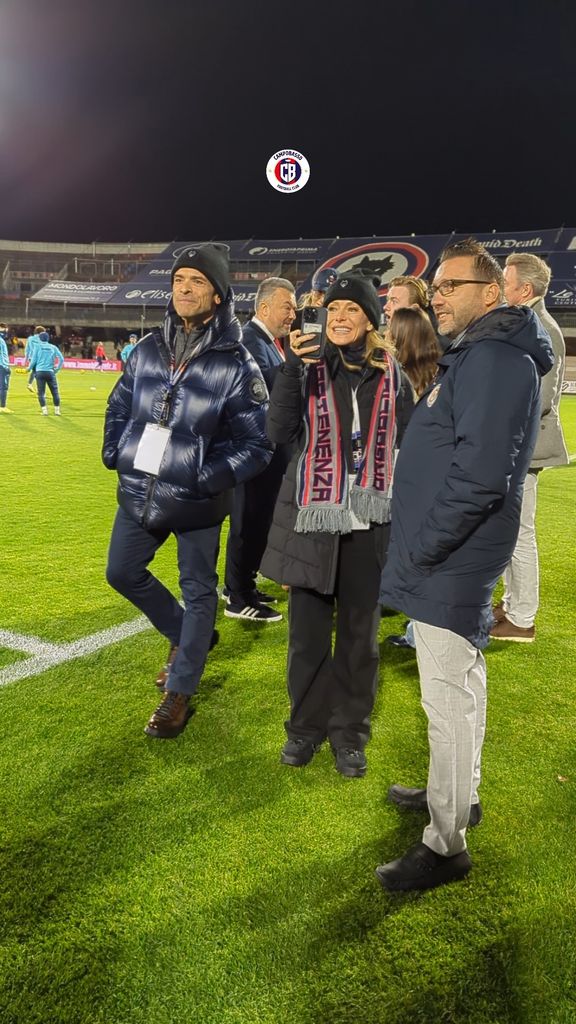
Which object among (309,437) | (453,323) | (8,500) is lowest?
(8,500)

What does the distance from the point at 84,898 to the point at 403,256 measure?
5108 cm

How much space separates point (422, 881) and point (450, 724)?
19.0 inches

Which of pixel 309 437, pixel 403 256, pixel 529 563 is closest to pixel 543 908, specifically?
pixel 309 437

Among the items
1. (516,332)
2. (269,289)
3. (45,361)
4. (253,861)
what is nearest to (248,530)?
(269,289)

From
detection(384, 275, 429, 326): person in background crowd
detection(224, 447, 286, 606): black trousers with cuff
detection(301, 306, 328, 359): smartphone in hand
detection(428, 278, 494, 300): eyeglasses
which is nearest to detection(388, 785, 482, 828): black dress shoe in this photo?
detection(301, 306, 328, 359): smartphone in hand

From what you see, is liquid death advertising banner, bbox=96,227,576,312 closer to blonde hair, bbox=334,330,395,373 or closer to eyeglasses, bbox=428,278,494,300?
blonde hair, bbox=334,330,395,373

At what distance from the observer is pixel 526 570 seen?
3.79 metres

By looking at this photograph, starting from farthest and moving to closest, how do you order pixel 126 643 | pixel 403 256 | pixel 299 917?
pixel 403 256 < pixel 126 643 < pixel 299 917

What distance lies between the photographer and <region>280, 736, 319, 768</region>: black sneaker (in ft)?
8.32

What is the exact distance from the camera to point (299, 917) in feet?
5.90

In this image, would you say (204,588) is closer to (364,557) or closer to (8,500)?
(364,557)

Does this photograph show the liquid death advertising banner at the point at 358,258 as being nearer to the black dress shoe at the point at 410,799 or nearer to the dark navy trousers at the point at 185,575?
the dark navy trousers at the point at 185,575

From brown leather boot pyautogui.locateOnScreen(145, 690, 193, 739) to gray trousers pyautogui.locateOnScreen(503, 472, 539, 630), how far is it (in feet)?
6.71

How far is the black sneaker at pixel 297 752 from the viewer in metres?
2.54
